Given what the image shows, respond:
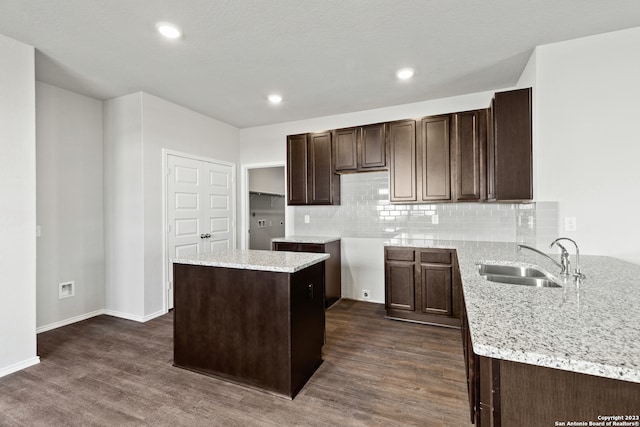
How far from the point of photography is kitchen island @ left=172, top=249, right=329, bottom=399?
2127 mm

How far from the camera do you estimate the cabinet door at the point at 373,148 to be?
12.8 ft

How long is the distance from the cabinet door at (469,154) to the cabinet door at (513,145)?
0.56 m

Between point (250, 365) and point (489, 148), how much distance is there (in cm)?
307

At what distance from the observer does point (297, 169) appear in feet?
14.6

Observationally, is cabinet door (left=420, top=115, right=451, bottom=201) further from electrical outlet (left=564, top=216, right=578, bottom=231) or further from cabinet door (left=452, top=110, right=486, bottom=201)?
electrical outlet (left=564, top=216, right=578, bottom=231)

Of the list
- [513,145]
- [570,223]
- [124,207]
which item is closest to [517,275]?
[570,223]

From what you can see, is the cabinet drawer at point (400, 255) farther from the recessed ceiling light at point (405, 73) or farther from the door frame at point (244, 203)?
the door frame at point (244, 203)

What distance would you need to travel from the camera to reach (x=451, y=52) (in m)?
2.71

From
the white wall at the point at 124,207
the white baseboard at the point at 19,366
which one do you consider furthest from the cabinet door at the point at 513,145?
the white baseboard at the point at 19,366

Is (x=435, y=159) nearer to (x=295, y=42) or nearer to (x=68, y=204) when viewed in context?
(x=295, y=42)

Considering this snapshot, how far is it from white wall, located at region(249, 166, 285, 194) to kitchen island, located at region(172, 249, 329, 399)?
3507mm

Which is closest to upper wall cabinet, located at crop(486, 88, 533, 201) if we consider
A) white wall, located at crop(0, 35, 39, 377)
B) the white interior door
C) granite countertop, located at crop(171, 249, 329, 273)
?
granite countertop, located at crop(171, 249, 329, 273)

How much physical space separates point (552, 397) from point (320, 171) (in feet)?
12.1

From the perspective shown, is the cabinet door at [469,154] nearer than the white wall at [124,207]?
Yes
